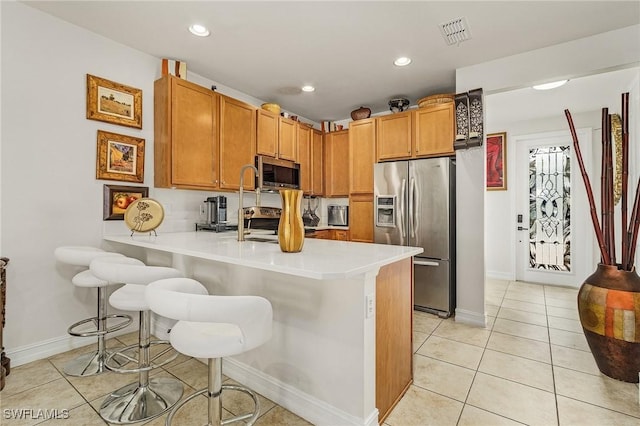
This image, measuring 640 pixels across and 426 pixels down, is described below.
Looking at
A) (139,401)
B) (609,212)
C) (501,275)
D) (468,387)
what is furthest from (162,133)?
(501,275)

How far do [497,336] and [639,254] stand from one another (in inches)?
71.0

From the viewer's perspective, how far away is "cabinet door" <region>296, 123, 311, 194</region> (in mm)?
4492

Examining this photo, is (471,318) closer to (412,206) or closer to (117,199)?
(412,206)

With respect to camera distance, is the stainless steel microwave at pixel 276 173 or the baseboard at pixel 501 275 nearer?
the stainless steel microwave at pixel 276 173

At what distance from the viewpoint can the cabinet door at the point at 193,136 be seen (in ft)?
9.61

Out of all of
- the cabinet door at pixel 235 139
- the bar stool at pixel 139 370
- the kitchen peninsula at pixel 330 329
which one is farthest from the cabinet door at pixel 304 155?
the bar stool at pixel 139 370

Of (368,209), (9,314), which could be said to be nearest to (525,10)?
(368,209)

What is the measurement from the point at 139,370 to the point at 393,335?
147cm

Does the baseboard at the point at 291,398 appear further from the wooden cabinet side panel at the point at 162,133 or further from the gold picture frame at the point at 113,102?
the gold picture frame at the point at 113,102

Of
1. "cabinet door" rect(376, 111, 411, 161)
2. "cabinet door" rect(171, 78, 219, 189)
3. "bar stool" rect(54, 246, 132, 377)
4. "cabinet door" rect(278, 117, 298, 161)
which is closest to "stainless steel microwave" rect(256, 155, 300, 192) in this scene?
"cabinet door" rect(278, 117, 298, 161)

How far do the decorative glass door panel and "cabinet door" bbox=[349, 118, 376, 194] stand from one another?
278 centimetres

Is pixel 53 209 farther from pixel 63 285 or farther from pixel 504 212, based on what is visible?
pixel 504 212

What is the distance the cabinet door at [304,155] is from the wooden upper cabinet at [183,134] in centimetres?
148

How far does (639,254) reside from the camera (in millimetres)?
3107
